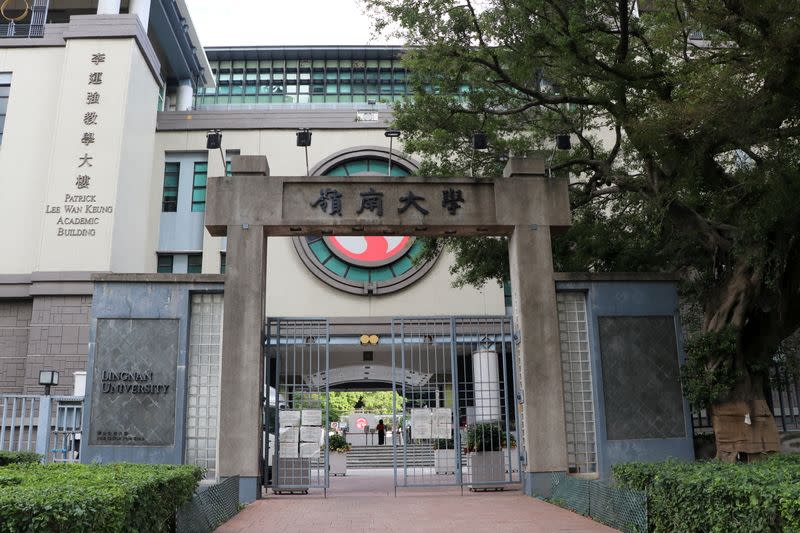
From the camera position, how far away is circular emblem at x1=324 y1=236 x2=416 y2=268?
74.2ft

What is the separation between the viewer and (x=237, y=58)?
32.4 meters

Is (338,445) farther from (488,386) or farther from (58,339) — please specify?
(58,339)

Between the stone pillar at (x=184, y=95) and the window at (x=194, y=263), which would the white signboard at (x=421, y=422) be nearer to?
the window at (x=194, y=263)

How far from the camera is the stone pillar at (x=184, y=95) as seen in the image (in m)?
27.9

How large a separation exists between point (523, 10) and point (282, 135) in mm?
13959

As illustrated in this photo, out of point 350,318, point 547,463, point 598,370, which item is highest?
point 350,318

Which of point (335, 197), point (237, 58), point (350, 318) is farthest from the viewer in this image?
point (237, 58)

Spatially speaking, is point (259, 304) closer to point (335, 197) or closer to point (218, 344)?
point (218, 344)

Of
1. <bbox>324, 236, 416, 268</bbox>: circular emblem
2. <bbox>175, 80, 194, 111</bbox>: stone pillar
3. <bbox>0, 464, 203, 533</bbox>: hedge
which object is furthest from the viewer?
<bbox>175, 80, 194, 111</bbox>: stone pillar

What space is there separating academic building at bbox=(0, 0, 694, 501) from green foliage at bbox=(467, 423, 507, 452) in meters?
0.05

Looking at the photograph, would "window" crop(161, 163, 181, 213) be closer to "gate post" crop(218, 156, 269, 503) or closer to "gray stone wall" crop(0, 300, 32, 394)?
"gray stone wall" crop(0, 300, 32, 394)

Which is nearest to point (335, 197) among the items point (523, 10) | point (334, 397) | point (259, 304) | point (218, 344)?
point (259, 304)

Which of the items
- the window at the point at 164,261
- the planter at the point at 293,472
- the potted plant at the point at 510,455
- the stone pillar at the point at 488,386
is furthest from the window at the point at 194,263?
the planter at the point at 293,472

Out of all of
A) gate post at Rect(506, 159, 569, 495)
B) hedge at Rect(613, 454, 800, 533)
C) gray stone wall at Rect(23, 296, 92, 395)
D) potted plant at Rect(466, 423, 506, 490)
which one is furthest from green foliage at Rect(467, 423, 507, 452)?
gray stone wall at Rect(23, 296, 92, 395)
